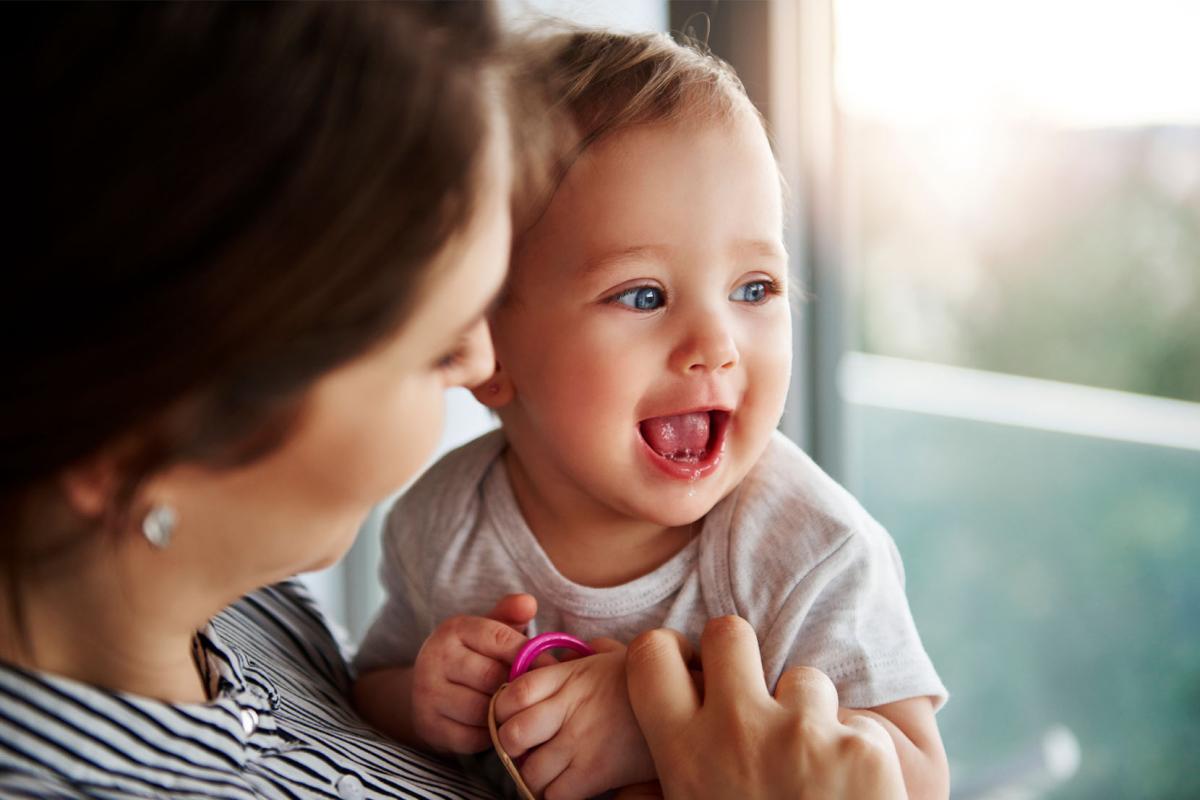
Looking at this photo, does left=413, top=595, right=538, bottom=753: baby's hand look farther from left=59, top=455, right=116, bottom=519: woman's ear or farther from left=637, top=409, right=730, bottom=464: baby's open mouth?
left=59, top=455, right=116, bottom=519: woman's ear

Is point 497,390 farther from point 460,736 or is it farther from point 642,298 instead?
point 460,736

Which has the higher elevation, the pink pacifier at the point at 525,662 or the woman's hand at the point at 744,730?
the woman's hand at the point at 744,730

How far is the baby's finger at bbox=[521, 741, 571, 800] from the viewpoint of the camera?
88 centimetres

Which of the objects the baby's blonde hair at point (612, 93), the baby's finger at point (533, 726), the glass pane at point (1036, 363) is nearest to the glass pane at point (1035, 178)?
the glass pane at point (1036, 363)

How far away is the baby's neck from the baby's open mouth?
104mm

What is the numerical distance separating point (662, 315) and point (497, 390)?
0.20m

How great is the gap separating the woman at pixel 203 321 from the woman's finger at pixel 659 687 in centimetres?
5

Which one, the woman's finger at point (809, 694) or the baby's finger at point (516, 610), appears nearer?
the woman's finger at point (809, 694)

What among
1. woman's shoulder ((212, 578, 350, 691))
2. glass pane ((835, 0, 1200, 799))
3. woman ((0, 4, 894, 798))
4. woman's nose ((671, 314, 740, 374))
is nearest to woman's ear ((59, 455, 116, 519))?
woman ((0, 4, 894, 798))

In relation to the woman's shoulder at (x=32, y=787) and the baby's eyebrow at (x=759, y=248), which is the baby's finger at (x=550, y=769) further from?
the baby's eyebrow at (x=759, y=248)

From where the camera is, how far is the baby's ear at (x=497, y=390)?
1064 mm

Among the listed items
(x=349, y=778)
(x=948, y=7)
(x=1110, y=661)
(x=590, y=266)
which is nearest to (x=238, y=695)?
(x=349, y=778)

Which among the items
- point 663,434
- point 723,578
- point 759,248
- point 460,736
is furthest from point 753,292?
point 460,736

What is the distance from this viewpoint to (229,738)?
77 centimetres
